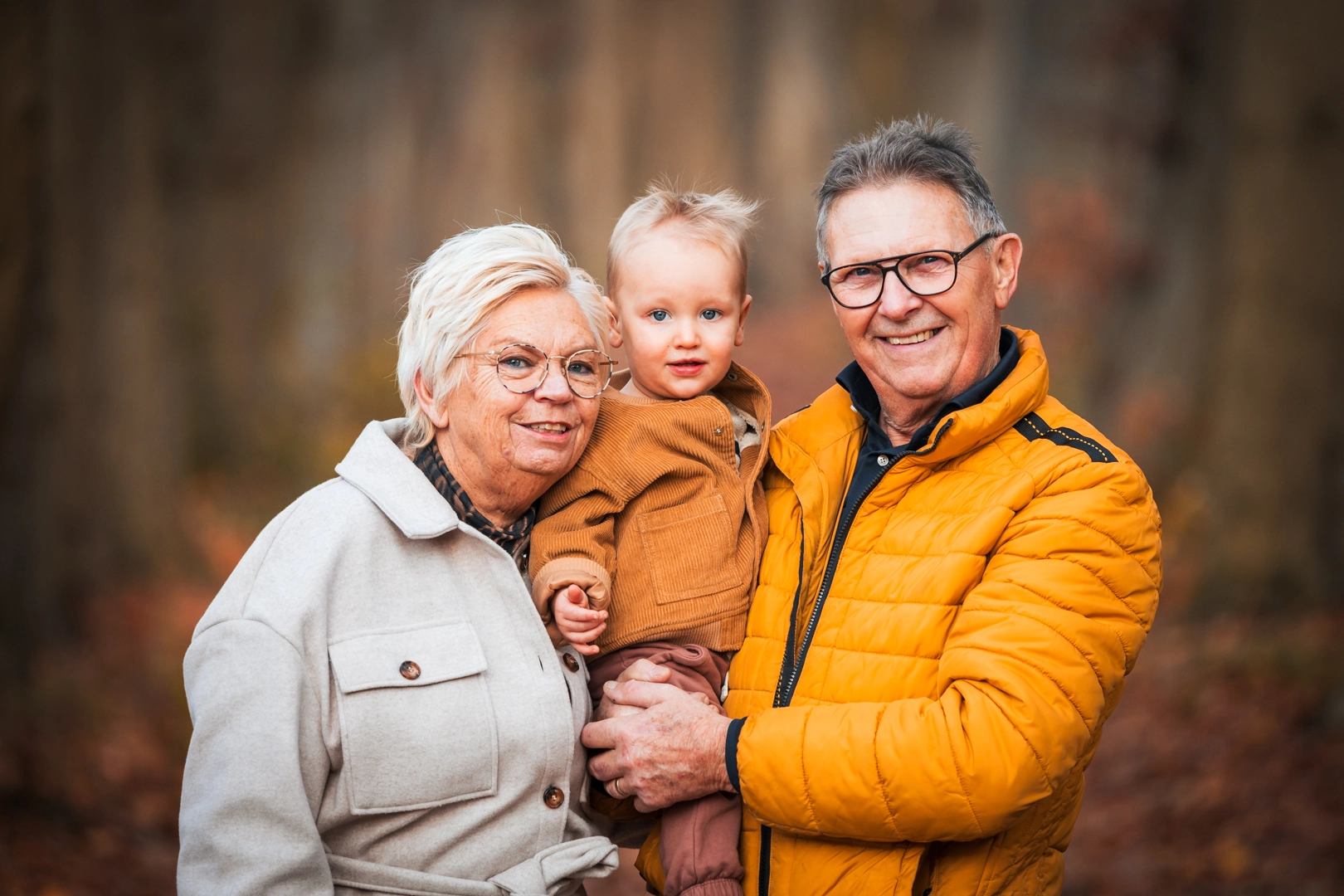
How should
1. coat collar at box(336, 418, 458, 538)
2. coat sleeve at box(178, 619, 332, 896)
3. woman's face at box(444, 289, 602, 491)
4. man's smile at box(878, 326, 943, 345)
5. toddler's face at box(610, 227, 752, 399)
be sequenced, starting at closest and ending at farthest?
coat sleeve at box(178, 619, 332, 896) → coat collar at box(336, 418, 458, 538) → woman's face at box(444, 289, 602, 491) → man's smile at box(878, 326, 943, 345) → toddler's face at box(610, 227, 752, 399)

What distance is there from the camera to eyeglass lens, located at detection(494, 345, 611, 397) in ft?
7.75

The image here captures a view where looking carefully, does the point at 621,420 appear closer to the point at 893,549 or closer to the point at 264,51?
the point at 893,549

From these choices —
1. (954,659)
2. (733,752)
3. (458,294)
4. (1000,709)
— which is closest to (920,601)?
(954,659)

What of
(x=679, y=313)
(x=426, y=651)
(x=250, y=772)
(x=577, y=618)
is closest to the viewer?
(x=250, y=772)

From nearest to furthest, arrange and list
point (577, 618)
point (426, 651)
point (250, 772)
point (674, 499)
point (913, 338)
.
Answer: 1. point (250, 772)
2. point (426, 651)
3. point (577, 618)
4. point (913, 338)
5. point (674, 499)

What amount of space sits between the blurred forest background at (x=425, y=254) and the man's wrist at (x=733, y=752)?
377 centimetres

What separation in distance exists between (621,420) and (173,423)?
703cm

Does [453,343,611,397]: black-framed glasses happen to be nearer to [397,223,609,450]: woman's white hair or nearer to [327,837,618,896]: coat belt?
[397,223,609,450]: woman's white hair

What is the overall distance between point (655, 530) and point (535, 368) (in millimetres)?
485

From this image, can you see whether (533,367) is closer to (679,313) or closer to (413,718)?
(679,313)

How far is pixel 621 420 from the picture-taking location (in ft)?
8.65

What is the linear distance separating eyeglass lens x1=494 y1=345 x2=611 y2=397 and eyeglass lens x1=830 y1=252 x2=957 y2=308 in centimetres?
61

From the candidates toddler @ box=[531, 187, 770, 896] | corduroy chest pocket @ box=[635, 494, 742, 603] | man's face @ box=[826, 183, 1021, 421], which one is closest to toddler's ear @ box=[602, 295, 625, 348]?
toddler @ box=[531, 187, 770, 896]

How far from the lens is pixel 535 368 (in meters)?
2.39
